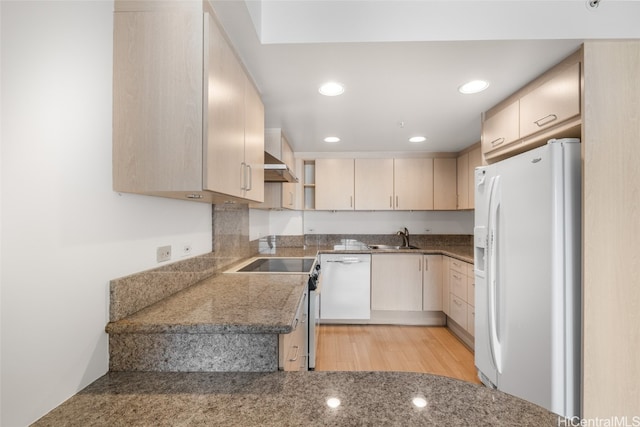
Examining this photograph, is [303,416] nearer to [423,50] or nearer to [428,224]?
[423,50]

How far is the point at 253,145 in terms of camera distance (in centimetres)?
155

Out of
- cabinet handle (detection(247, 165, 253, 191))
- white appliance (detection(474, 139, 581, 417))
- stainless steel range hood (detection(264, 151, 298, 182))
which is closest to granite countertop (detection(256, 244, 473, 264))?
white appliance (detection(474, 139, 581, 417))

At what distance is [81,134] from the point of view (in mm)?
870

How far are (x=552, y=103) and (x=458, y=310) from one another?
213 centimetres

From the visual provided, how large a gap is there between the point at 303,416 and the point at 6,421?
2.36 ft

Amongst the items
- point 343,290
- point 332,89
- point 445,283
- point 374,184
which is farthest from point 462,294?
point 332,89

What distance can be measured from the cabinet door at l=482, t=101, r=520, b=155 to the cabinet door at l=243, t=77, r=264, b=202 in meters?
1.70

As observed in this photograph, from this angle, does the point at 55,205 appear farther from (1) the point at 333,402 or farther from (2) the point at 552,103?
(2) the point at 552,103

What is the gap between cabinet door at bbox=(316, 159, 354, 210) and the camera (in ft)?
12.0

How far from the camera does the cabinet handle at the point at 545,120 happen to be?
1549 mm

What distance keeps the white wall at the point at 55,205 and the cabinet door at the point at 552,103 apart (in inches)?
83.1

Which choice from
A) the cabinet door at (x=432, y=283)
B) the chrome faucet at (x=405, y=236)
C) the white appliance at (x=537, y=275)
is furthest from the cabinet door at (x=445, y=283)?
the white appliance at (x=537, y=275)

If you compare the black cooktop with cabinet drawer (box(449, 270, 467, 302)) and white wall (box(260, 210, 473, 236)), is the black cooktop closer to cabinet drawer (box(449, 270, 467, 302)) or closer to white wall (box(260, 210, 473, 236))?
white wall (box(260, 210, 473, 236))

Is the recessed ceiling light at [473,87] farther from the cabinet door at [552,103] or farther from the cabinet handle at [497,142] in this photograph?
the cabinet handle at [497,142]
